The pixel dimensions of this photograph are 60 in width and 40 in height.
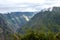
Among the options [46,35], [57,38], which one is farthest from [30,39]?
[57,38]

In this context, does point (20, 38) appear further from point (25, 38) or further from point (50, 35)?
point (50, 35)

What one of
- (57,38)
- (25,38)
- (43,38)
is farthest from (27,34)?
(57,38)

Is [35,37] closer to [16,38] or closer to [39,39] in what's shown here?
[39,39]

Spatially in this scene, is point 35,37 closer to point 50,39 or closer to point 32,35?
point 32,35

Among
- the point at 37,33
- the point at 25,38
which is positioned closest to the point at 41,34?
the point at 37,33

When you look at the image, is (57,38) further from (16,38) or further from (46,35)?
(16,38)
